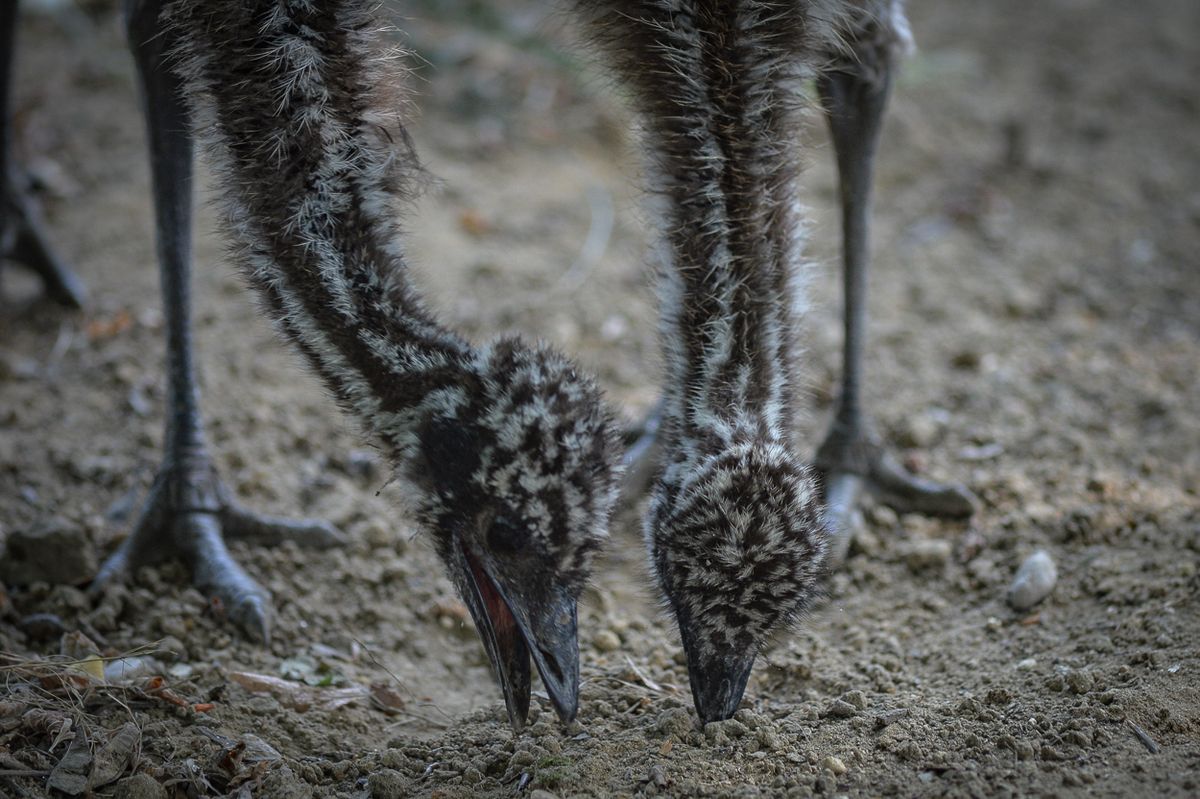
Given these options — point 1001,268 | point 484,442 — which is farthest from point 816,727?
point 1001,268

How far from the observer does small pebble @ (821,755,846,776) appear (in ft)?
9.36

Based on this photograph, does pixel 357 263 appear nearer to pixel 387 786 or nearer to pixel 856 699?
pixel 387 786

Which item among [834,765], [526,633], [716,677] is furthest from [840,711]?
[526,633]

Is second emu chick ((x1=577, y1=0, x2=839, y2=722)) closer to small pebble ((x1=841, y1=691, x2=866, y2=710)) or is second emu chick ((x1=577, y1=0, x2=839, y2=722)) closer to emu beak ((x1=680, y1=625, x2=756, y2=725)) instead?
emu beak ((x1=680, y1=625, x2=756, y2=725))

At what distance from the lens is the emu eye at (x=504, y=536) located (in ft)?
9.30

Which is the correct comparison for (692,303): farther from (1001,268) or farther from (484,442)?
(1001,268)

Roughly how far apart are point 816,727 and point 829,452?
1550 millimetres

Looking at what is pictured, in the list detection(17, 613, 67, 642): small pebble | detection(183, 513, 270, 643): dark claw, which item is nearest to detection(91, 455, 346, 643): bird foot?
detection(183, 513, 270, 643): dark claw

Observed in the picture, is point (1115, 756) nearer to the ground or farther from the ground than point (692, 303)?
nearer to the ground

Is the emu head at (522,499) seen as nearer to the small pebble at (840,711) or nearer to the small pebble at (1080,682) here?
the small pebble at (840,711)

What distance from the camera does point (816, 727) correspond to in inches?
122

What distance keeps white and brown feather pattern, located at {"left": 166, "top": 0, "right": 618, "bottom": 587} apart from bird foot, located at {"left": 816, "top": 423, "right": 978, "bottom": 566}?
1700 mm

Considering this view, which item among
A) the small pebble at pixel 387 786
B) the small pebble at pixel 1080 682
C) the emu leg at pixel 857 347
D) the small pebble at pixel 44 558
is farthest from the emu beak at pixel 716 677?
the small pebble at pixel 44 558

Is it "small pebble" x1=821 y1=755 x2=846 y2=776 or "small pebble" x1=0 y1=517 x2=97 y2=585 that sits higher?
"small pebble" x1=0 y1=517 x2=97 y2=585
